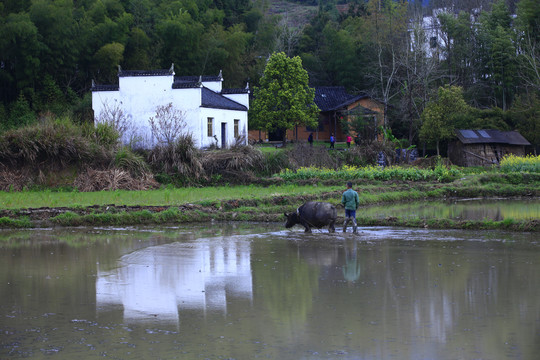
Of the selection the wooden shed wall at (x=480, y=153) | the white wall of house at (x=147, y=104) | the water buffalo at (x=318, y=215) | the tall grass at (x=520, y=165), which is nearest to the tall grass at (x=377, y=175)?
the tall grass at (x=520, y=165)

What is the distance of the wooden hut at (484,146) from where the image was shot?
121ft

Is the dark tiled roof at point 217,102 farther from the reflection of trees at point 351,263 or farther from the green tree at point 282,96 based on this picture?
the reflection of trees at point 351,263

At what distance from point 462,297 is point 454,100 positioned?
1258 inches

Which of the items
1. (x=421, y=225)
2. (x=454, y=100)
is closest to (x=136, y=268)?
(x=421, y=225)

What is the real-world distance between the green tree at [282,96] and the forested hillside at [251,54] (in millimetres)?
6427

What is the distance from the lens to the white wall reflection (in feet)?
27.9

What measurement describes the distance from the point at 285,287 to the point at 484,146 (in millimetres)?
30699

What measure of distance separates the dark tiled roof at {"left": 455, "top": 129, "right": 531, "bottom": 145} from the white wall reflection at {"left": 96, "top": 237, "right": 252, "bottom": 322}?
87.6 feet

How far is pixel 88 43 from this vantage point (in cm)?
4106

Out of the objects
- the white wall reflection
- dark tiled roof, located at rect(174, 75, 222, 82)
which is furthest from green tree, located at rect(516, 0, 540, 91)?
the white wall reflection

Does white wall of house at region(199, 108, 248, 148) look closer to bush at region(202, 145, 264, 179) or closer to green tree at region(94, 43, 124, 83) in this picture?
bush at region(202, 145, 264, 179)

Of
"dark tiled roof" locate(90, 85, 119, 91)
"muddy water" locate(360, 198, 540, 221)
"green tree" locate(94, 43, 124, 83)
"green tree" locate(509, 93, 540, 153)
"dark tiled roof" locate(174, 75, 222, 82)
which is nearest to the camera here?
"muddy water" locate(360, 198, 540, 221)

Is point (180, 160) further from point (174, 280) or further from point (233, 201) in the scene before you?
point (174, 280)

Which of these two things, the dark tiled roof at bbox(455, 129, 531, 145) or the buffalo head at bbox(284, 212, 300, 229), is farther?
the dark tiled roof at bbox(455, 129, 531, 145)
